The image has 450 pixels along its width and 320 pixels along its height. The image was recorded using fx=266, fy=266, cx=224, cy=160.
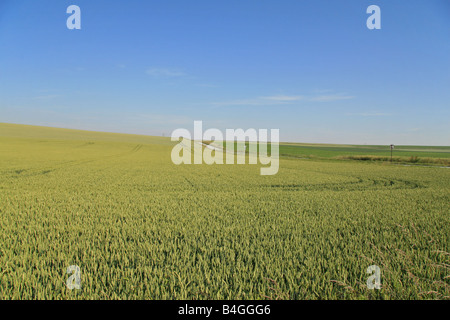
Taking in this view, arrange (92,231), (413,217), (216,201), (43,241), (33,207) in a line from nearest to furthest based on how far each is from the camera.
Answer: (43,241), (92,231), (413,217), (33,207), (216,201)

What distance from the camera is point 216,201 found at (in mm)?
9961

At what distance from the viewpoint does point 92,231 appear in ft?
19.8

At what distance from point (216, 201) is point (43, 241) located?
5706mm

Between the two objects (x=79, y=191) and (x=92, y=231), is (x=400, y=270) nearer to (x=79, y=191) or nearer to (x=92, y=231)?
(x=92, y=231)

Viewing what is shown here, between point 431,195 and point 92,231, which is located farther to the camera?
point 431,195

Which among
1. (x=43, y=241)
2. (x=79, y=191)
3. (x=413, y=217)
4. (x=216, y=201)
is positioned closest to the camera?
(x=43, y=241)
